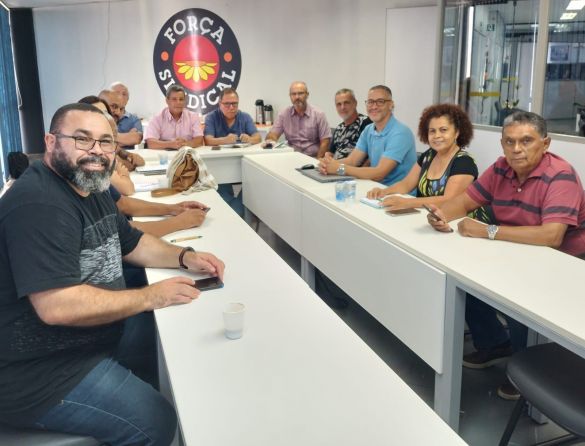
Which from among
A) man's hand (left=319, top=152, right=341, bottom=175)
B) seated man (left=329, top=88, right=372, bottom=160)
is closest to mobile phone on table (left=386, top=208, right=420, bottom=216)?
man's hand (left=319, top=152, right=341, bottom=175)

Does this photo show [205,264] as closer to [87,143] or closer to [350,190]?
[87,143]

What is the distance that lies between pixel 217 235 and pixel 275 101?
16.8 ft

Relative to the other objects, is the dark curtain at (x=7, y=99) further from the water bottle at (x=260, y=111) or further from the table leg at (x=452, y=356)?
the table leg at (x=452, y=356)

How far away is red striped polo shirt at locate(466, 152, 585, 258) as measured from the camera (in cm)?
192

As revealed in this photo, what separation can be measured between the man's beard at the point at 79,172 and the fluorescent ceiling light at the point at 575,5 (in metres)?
4.16

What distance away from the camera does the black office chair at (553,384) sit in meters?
1.41

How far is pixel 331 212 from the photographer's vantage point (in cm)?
260

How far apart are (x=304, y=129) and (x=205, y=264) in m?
3.51

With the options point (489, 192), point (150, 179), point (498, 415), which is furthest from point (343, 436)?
point (150, 179)

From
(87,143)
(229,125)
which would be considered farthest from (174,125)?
(87,143)

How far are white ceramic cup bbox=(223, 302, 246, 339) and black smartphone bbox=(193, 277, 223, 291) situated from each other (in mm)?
301

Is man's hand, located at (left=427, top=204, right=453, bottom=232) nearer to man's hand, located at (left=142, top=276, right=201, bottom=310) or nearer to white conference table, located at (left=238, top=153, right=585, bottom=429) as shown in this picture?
white conference table, located at (left=238, top=153, right=585, bottom=429)

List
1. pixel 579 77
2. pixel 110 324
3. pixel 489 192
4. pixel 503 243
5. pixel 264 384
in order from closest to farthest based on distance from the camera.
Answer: pixel 264 384 < pixel 110 324 < pixel 503 243 < pixel 489 192 < pixel 579 77

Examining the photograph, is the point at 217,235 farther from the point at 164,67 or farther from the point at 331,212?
the point at 164,67
